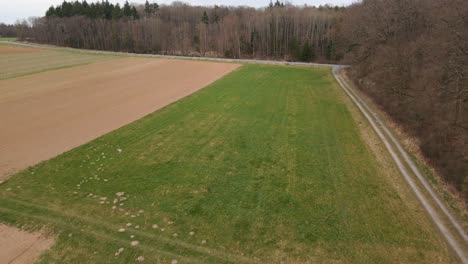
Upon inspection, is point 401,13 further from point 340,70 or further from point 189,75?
point 189,75

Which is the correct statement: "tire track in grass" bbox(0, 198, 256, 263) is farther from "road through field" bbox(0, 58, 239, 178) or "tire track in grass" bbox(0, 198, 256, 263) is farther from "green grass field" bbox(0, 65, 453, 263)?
"road through field" bbox(0, 58, 239, 178)

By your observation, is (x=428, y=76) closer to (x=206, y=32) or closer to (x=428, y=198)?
(x=428, y=198)

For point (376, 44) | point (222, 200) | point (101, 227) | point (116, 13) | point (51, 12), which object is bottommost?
point (101, 227)

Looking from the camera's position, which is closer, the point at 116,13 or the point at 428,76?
the point at 428,76

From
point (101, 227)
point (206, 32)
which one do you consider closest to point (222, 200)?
point (101, 227)

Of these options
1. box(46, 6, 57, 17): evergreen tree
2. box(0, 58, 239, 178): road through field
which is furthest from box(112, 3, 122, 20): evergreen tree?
box(0, 58, 239, 178): road through field

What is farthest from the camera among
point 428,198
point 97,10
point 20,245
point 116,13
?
point 97,10

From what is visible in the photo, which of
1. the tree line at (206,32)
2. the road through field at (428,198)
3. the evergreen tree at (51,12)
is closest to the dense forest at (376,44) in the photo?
the tree line at (206,32)
